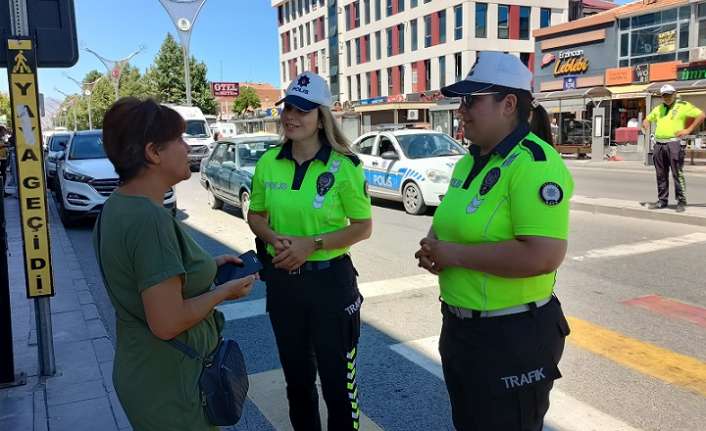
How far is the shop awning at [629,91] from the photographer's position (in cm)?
Result: 2670

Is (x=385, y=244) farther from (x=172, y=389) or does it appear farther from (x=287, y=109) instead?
(x=172, y=389)

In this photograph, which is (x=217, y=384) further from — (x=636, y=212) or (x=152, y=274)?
(x=636, y=212)

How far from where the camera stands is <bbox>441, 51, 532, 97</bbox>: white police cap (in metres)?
2.07

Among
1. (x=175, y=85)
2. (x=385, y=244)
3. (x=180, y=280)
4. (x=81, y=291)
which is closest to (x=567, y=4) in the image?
(x=175, y=85)

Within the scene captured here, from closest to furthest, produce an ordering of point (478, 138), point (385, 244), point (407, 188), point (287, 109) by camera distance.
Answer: point (478, 138) < point (287, 109) < point (385, 244) < point (407, 188)

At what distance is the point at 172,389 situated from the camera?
74.4 inches

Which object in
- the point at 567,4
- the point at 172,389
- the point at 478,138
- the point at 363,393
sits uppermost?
the point at 567,4

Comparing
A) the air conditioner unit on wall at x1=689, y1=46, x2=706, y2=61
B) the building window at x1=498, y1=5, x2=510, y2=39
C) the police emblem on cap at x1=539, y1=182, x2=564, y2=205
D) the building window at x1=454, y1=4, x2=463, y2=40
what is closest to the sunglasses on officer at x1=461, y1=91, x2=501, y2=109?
the police emblem on cap at x1=539, y1=182, x2=564, y2=205

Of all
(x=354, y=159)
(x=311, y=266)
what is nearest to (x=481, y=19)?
(x=354, y=159)

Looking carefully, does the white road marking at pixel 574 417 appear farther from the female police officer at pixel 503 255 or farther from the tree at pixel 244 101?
the tree at pixel 244 101

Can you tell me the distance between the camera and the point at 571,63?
105ft

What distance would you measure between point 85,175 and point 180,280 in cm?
943

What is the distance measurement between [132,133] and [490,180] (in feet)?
3.91

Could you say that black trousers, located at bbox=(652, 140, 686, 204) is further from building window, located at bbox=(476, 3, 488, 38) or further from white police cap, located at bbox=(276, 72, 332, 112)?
building window, located at bbox=(476, 3, 488, 38)
